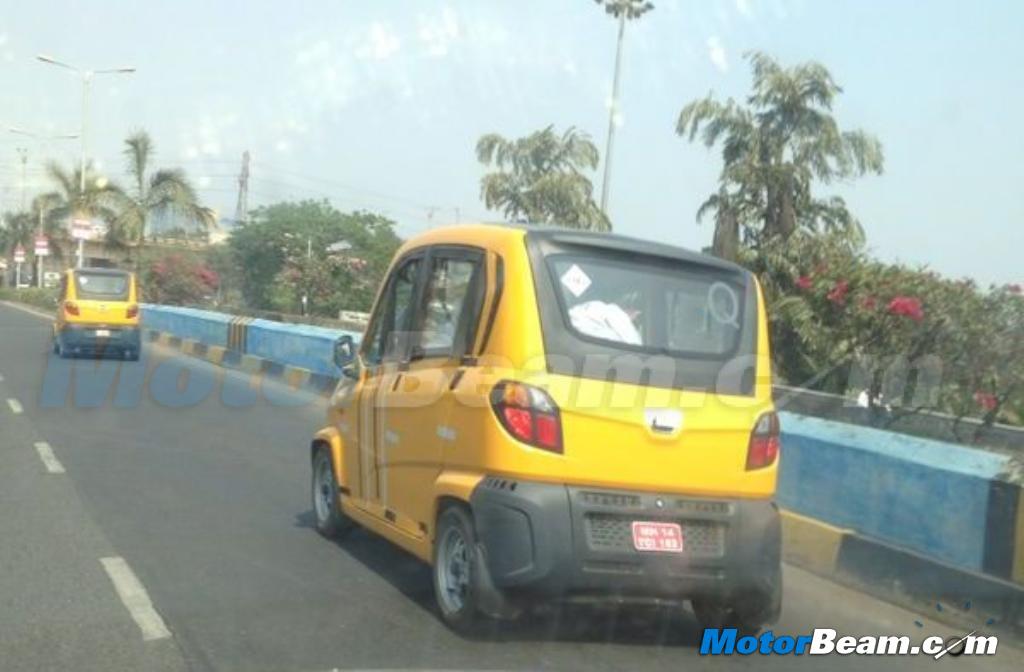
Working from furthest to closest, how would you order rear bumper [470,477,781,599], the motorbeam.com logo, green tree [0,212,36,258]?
1. green tree [0,212,36,258]
2. the motorbeam.com logo
3. rear bumper [470,477,781,599]

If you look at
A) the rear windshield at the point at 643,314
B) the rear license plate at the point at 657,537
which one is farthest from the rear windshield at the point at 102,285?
the rear license plate at the point at 657,537

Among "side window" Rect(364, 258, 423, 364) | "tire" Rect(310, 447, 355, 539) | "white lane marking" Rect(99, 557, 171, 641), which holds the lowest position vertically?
"white lane marking" Rect(99, 557, 171, 641)

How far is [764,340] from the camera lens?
634 cm

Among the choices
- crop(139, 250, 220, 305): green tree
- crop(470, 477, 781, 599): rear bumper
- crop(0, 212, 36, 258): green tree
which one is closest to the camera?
crop(470, 477, 781, 599): rear bumper

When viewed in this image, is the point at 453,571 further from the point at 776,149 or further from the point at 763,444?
the point at 776,149

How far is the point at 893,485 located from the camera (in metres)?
7.62

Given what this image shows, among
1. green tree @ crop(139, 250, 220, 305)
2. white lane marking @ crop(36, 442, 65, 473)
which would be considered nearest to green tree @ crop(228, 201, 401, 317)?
green tree @ crop(139, 250, 220, 305)

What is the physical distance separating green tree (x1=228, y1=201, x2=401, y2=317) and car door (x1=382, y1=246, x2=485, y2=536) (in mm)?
30752

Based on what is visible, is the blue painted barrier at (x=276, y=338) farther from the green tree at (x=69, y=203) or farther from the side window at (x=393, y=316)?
the green tree at (x=69, y=203)

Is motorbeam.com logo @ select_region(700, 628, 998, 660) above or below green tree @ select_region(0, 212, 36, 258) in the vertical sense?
below

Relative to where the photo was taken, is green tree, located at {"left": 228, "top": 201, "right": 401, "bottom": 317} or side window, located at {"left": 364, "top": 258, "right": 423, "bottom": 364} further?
Answer: green tree, located at {"left": 228, "top": 201, "right": 401, "bottom": 317}

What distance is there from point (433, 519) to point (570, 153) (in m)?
25.3

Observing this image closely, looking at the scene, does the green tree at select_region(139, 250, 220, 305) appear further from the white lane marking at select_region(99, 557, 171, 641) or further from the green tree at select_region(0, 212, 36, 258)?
the white lane marking at select_region(99, 557, 171, 641)

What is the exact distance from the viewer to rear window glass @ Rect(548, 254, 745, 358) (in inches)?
234
